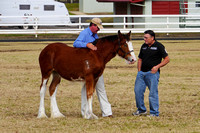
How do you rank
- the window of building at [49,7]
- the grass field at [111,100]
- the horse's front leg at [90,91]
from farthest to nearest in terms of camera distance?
the window of building at [49,7] → the horse's front leg at [90,91] → the grass field at [111,100]

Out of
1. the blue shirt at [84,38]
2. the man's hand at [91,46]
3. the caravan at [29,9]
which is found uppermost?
the caravan at [29,9]

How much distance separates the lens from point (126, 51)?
30.1 feet

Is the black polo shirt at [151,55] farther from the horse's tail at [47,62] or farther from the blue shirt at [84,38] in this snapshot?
the horse's tail at [47,62]

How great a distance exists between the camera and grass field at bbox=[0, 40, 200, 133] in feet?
28.0

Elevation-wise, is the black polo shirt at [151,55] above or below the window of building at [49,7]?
below

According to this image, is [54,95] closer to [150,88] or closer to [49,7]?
[150,88]

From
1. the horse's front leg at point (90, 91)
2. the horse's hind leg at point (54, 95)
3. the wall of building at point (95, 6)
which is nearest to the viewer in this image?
the horse's front leg at point (90, 91)

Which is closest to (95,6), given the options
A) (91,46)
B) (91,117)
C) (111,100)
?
(111,100)

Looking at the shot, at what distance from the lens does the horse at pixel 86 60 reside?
912cm

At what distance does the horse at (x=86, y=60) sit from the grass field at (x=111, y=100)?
36 cm

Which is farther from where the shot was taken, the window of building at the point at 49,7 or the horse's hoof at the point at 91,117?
the window of building at the point at 49,7

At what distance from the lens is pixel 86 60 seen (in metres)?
9.14

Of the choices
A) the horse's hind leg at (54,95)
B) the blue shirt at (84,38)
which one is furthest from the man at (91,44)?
the horse's hind leg at (54,95)

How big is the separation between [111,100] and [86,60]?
9.04 feet
